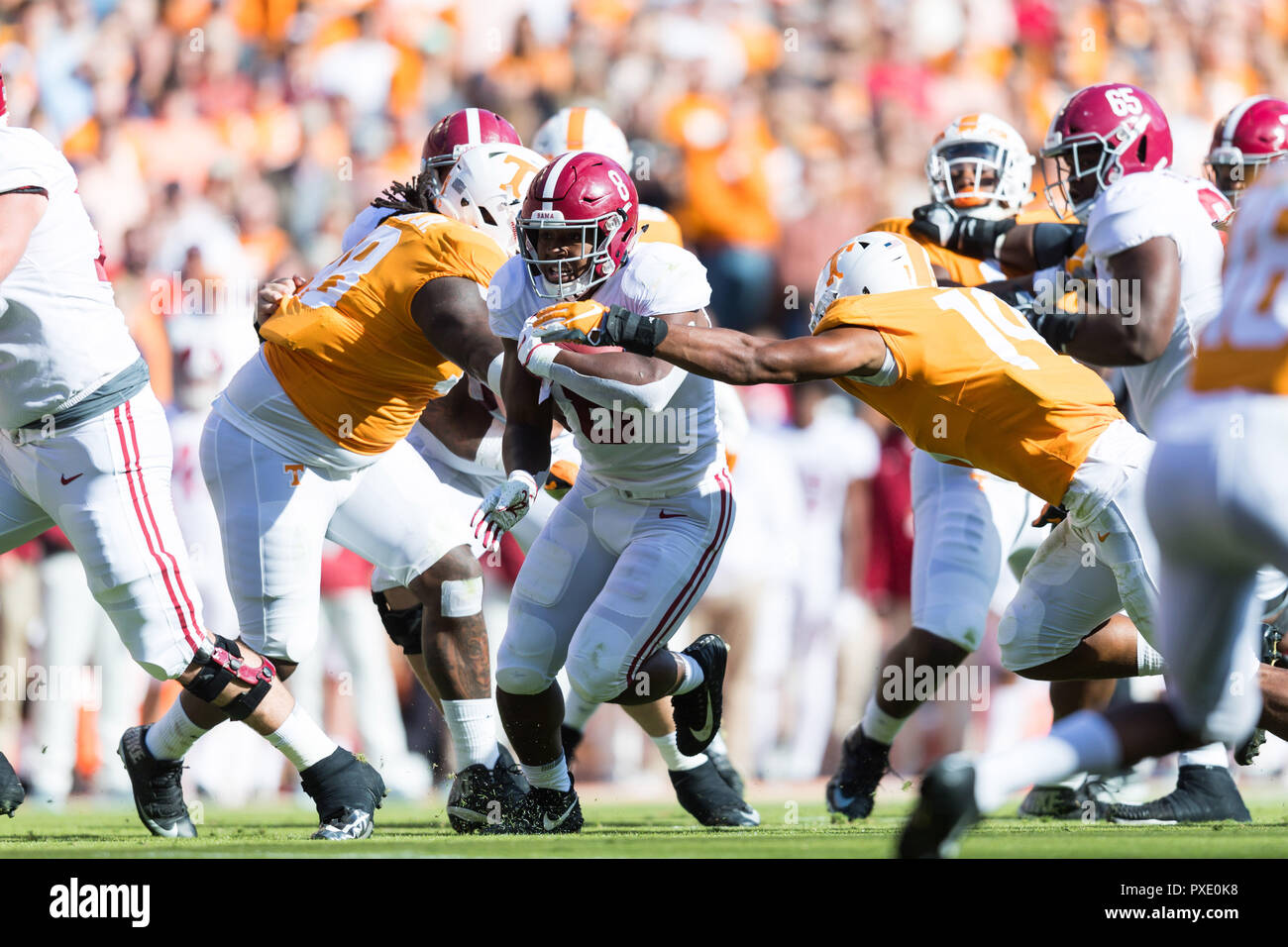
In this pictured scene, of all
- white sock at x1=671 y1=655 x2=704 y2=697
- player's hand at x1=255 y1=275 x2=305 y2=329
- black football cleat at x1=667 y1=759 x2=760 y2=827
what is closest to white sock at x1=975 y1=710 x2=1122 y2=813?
white sock at x1=671 y1=655 x2=704 y2=697

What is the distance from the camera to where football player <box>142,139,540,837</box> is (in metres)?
5.45

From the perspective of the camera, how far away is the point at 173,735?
5465 millimetres

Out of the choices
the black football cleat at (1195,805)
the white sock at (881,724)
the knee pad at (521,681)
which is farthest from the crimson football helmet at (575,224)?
the black football cleat at (1195,805)

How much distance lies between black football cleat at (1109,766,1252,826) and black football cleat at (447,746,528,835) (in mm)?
2112

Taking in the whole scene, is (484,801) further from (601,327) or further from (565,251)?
(601,327)

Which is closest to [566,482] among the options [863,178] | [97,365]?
[97,365]

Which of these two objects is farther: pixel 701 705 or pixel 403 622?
pixel 403 622

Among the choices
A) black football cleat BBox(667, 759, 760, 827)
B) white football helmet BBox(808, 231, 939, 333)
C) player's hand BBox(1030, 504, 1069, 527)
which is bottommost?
black football cleat BBox(667, 759, 760, 827)

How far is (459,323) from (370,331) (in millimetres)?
356

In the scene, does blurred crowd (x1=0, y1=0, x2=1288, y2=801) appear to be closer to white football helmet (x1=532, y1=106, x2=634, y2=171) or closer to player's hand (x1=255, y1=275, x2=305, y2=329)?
white football helmet (x1=532, y1=106, x2=634, y2=171)

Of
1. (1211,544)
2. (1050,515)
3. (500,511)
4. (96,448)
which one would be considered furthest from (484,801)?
(1211,544)

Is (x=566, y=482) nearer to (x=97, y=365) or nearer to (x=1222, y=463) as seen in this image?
(x=97, y=365)
